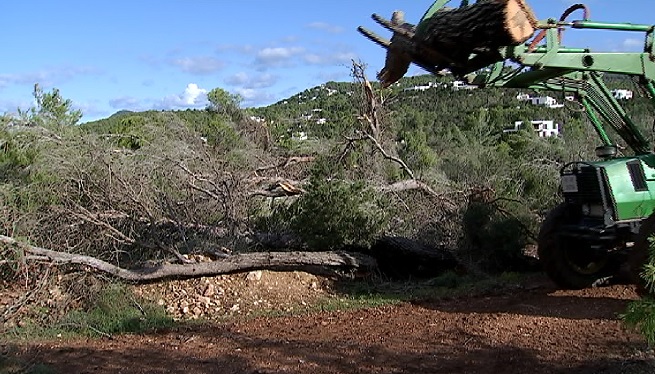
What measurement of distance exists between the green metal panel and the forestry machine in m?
0.01

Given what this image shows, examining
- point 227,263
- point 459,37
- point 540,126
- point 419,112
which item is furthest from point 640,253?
point 419,112

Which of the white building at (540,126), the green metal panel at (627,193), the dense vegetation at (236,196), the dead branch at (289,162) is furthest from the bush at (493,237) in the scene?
the white building at (540,126)

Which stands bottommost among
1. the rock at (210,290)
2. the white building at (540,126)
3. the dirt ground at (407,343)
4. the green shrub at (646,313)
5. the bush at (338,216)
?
the dirt ground at (407,343)

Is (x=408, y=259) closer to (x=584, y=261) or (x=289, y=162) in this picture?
(x=584, y=261)

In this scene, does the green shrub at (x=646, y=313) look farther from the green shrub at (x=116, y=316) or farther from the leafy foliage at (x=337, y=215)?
the leafy foliage at (x=337, y=215)

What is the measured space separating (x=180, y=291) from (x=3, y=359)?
3054 mm

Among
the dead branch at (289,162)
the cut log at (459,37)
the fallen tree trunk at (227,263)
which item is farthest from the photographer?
the dead branch at (289,162)

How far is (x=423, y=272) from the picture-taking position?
10539 millimetres

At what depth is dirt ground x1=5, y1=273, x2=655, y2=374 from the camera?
604 centimetres

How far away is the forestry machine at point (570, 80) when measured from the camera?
5148mm

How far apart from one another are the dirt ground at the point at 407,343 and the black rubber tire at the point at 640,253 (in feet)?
1.69

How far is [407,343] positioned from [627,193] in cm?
309

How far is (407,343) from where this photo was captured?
265 inches

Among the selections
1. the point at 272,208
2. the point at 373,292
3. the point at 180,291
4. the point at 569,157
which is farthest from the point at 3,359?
the point at 569,157
